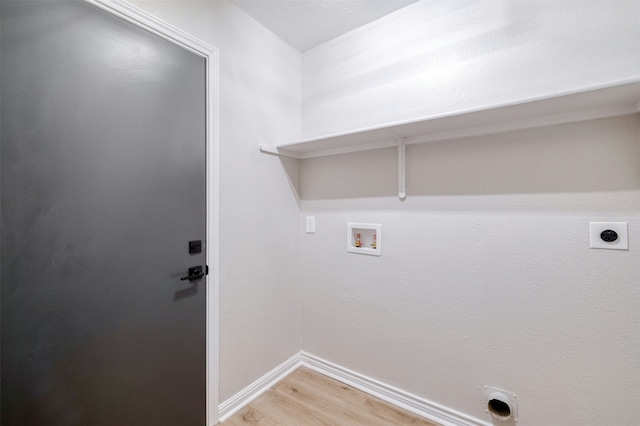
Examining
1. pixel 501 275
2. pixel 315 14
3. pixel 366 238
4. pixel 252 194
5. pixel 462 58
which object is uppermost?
pixel 315 14

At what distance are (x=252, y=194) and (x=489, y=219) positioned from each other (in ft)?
4.73

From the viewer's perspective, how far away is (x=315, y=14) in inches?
68.5

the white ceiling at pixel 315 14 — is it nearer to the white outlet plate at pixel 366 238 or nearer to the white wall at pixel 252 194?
the white wall at pixel 252 194

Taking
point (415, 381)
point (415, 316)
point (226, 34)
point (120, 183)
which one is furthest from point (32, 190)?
point (415, 381)

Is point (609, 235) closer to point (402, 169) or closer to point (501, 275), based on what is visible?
point (501, 275)

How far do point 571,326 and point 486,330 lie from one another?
357mm

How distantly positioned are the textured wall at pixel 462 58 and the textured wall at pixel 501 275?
256 millimetres

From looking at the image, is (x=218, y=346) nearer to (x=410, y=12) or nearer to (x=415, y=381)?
(x=415, y=381)

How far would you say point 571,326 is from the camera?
1.23 m

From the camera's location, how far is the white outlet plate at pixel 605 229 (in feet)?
3.71

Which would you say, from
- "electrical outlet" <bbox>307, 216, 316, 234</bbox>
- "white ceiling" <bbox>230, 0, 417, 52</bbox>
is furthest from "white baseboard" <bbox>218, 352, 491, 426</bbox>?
"white ceiling" <bbox>230, 0, 417, 52</bbox>

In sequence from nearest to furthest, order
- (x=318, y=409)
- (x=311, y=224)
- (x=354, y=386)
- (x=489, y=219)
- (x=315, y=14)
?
(x=489, y=219) < (x=318, y=409) < (x=315, y=14) < (x=354, y=386) < (x=311, y=224)

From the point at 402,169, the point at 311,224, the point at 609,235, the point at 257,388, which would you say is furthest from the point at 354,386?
the point at 609,235

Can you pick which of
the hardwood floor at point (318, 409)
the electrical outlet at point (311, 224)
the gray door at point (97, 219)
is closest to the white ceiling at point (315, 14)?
the gray door at point (97, 219)
